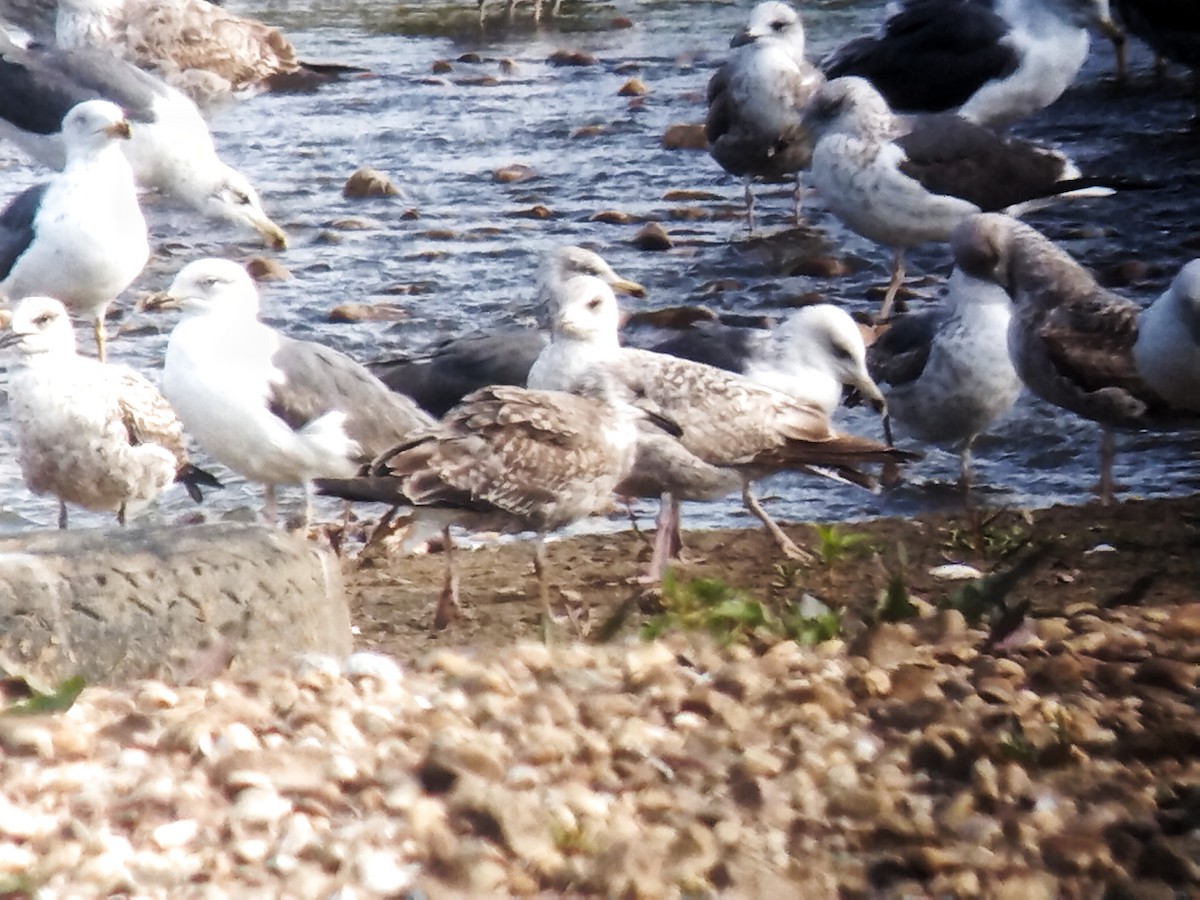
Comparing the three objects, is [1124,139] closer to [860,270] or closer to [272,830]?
[860,270]

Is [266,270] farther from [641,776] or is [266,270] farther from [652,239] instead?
[641,776]

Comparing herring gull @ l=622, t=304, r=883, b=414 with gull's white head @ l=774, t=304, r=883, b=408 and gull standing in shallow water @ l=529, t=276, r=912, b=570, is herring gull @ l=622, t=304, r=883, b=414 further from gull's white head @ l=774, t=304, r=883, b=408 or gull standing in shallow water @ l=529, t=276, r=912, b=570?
gull standing in shallow water @ l=529, t=276, r=912, b=570

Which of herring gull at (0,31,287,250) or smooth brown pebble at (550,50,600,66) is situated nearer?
herring gull at (0,31,287,250)

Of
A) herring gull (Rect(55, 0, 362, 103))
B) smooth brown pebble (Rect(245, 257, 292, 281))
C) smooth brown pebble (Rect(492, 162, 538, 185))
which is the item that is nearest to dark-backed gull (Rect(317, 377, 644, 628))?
smooth brown pebble (Rect(245, 257, 292, 281))

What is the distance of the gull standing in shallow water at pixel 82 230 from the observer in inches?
291

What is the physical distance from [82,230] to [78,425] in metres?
1.88

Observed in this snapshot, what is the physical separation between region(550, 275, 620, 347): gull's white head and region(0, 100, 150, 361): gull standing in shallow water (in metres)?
2.29

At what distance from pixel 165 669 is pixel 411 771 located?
73cm

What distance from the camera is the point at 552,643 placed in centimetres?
362

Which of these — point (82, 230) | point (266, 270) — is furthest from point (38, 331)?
point (266, 270)

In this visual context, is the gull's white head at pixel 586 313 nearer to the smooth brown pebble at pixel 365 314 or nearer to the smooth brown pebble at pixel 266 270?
the smooth brown pebble at pixel 365 314

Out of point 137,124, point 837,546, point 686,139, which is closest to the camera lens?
point 837,546

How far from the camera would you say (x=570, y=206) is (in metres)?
9.71

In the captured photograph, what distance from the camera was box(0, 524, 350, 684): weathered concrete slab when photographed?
11.2 ft
